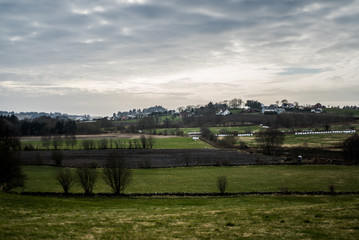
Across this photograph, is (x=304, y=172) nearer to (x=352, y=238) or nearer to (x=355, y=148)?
(x=355, y=148)

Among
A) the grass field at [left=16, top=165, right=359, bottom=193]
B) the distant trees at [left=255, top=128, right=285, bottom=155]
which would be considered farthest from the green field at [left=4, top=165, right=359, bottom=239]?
the distant trees at [left=255, top=128, right=285, bottom=155]

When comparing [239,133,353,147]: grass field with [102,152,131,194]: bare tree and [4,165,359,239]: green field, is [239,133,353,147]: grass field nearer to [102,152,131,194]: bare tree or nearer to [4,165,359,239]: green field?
[4,165,359,239]: green field

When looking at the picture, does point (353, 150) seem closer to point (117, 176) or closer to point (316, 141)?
point (316, 141)

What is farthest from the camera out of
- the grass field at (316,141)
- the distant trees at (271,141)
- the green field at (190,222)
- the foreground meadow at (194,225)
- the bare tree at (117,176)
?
the grass field at (316,141)

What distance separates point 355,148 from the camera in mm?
60312

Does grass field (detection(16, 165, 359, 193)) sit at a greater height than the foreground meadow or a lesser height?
lesser

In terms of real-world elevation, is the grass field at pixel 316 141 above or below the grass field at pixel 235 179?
above

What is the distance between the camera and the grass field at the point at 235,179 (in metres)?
37.9

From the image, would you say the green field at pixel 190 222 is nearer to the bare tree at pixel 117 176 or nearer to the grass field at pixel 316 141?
the bare tree at pixel 117 176

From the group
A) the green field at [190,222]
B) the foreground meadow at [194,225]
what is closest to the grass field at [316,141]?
the green field at [190,222]

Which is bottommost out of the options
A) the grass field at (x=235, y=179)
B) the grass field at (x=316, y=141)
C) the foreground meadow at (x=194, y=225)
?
the grass field at (x=235, y=179)

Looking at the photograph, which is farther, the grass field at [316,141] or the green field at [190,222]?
the grass field at [316,141]

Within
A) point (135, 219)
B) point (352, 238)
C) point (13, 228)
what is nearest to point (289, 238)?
point (352, 238)

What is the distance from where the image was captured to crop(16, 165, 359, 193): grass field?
37906mm
